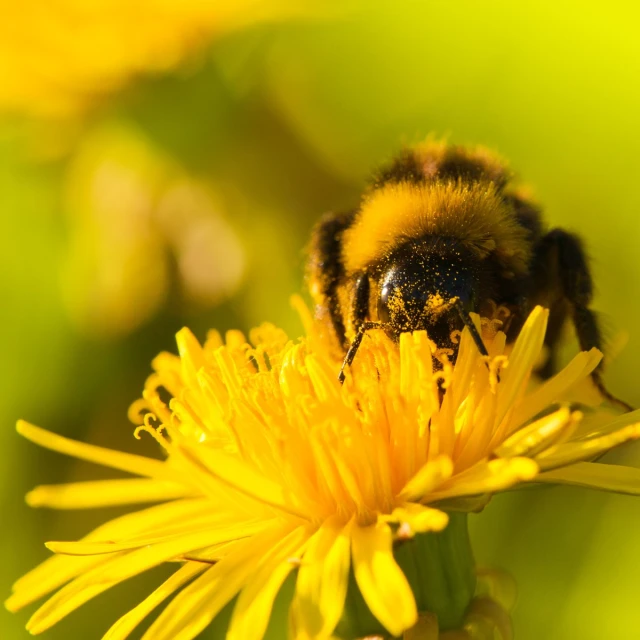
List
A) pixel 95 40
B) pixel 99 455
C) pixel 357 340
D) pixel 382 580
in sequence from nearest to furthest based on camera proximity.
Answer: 1. pixel 382 580
2. pixel 357 340
3. pixel 99 455
4. pixel 95 40

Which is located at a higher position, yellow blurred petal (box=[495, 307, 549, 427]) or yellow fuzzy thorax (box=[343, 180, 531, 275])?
yellow fuzzy thorax (box=[343, 180, 531, 275])

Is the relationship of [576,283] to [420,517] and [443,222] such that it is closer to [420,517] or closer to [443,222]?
[443,222]

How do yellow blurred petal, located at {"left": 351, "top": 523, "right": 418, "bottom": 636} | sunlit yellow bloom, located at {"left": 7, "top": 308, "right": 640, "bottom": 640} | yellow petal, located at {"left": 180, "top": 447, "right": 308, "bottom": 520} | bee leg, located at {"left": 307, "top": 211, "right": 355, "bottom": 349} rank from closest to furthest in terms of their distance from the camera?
yellow blurred petal, located at {"left": 351, "top": 523, "right": 418, "bottom": 636}, sunlit yellow bloom, located at {"left": 7, "top": 308, "right": 640, "bottom": 640}, yellow petal, located at {"left": 180, "top": 447, "right": 308, "bottom": 520}, bee leg, located at {"left": 307, "top": 211, "right": 355, "bottom": 349}

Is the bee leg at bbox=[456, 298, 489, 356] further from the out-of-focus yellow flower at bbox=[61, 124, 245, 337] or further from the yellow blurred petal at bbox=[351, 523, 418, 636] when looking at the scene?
the out-of-focus yellow flower at bbox=[61, 124, 245, 337]

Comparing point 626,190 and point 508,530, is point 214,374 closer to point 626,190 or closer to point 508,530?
point 508,530

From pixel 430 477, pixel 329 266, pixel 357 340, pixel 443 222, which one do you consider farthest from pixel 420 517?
pixel 329 266

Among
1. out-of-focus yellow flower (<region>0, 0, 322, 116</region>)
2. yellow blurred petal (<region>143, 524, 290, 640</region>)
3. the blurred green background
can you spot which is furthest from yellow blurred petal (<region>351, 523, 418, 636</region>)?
out-of-focus yellow flower (<region>0, 0, 322, 116</region>)

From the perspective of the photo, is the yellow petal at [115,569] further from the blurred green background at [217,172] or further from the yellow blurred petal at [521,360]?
the blurred green background at [217,172]

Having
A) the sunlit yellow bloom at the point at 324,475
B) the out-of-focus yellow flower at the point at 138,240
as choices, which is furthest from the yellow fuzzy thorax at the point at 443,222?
the out-of-focus yellow flower at the point at 138,240
